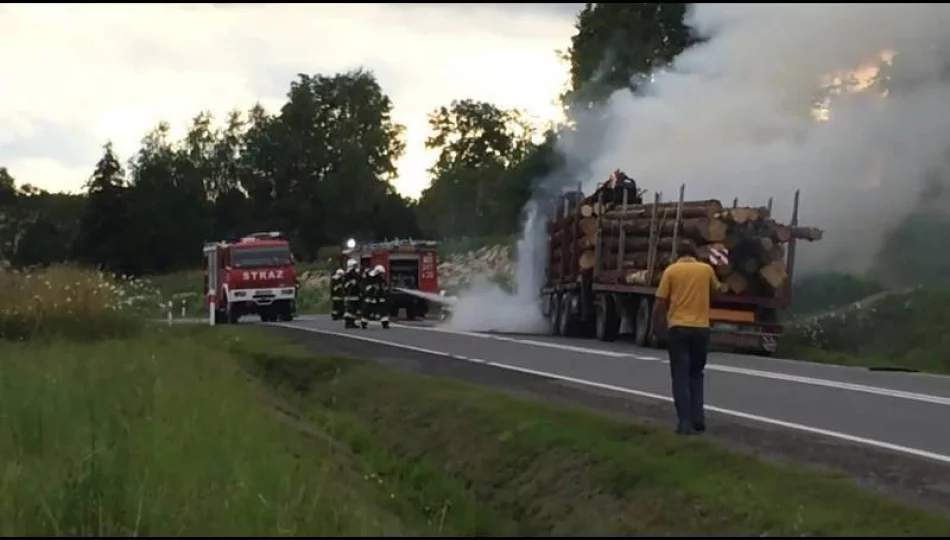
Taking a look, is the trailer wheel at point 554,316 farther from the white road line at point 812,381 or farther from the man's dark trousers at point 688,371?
the man's dark trousers at point 688,371

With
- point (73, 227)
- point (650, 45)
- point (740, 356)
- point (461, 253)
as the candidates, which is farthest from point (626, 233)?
point (73, 227)

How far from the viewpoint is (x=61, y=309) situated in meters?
23.4

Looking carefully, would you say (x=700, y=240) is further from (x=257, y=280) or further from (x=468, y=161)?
(x=468, y=161)

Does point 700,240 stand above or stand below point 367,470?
above

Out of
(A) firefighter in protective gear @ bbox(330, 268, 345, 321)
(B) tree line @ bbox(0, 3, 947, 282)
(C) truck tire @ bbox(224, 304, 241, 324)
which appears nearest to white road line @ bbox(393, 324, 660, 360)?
(A) firefighter in protective gear @ bbox(330, 268, 345, 321)

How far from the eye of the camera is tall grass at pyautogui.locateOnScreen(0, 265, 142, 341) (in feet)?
76.1

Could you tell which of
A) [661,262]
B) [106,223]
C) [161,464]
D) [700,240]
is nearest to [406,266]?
A: [661,262]

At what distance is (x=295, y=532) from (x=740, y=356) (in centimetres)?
1592

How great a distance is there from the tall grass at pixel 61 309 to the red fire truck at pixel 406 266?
59.0 ft

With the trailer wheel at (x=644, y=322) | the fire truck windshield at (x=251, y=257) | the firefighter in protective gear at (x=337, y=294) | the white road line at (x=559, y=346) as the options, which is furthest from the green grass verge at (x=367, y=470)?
the fire truck windshield at (x=251, y=257)

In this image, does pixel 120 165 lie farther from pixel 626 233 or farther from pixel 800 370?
pixel 800 370

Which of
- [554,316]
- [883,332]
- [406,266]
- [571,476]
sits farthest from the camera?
[406,266]

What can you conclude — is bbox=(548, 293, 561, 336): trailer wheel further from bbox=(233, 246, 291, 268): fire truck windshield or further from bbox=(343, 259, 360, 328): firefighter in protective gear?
bbox=(233, 246, 291, 268): fire truck windshield

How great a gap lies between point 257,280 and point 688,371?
95.2ft
